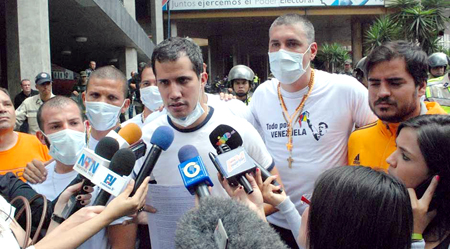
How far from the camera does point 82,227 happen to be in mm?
1689

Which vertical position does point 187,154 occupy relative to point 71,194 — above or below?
above

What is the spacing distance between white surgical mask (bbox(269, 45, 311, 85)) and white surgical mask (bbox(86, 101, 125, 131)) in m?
1.31

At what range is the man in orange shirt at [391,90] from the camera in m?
2.29

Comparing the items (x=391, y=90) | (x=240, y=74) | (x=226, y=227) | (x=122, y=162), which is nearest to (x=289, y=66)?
(x=391, y=90)

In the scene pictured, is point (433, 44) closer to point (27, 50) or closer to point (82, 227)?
point (27, 50)

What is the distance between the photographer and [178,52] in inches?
89.6

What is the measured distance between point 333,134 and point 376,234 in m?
1.47

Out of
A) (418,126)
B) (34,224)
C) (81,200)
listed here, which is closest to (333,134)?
(418,126)

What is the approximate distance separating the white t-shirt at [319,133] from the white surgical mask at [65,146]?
4.27 ft

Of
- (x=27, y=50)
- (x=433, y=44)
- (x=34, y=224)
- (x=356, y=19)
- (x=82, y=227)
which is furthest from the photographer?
(x=356, y=19)

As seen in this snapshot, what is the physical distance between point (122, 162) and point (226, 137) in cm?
46

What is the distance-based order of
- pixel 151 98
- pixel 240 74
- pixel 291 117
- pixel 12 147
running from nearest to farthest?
1. pixel 291 117
2. pixel 12 147
3. pixel 151 98
4. pixel 240 74

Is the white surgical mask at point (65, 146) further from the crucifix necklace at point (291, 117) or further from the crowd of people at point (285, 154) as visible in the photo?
the crucifix necklace at point (291, 117)

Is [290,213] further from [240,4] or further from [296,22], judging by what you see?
[240,4]
